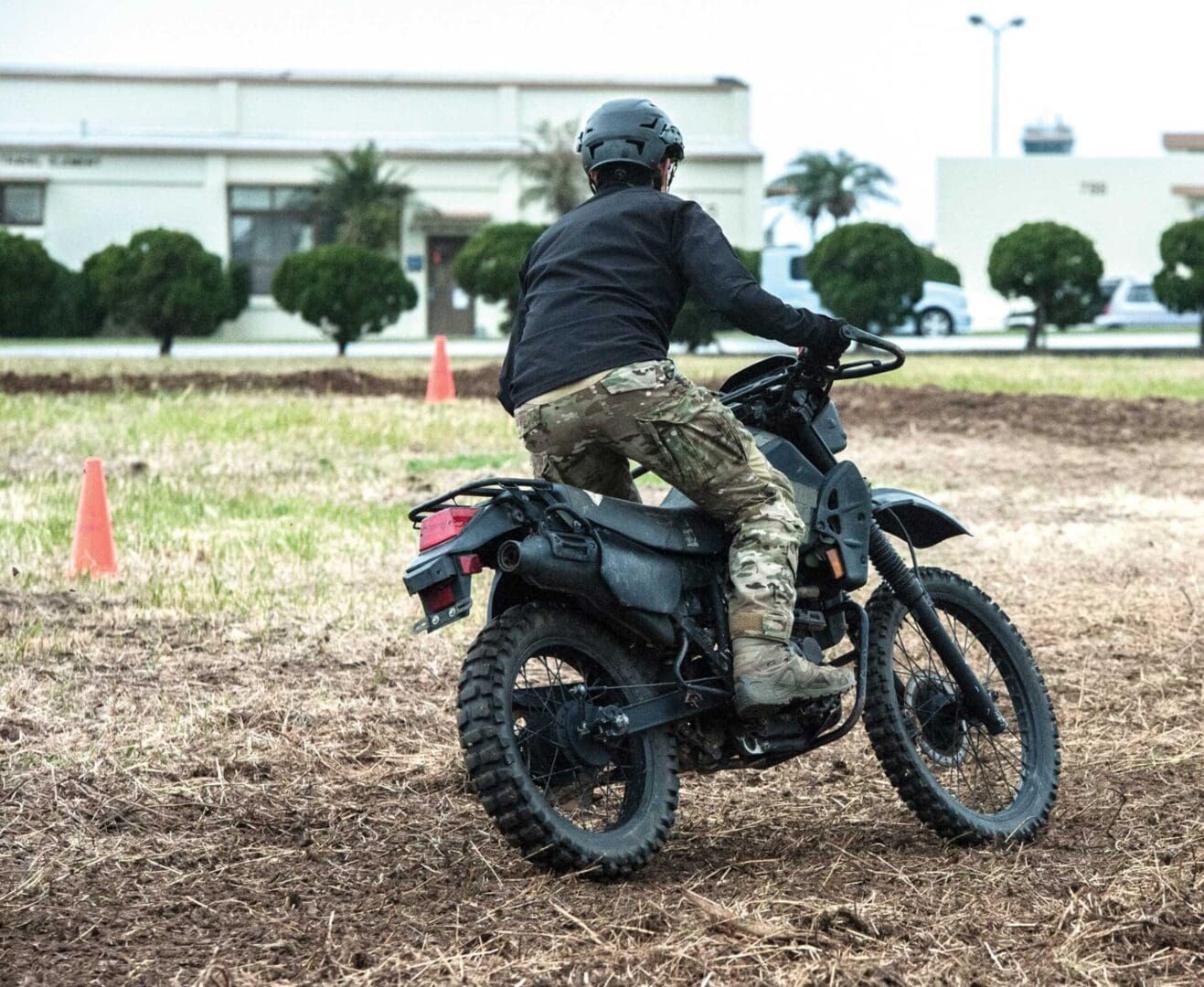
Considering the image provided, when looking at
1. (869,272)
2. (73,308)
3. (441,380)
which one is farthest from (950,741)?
(73,308)

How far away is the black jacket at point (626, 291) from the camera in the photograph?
471cm

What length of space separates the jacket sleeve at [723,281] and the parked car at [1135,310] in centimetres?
4937

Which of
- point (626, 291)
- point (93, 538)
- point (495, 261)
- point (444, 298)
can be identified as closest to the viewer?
point (626, 291)

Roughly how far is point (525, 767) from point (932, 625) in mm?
1456

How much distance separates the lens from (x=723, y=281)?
4723mm

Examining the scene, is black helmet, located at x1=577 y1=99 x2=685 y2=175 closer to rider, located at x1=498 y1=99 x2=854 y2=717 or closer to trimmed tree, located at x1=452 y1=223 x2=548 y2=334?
rider, located at x1=498 y1=99 x2=854 y2=717

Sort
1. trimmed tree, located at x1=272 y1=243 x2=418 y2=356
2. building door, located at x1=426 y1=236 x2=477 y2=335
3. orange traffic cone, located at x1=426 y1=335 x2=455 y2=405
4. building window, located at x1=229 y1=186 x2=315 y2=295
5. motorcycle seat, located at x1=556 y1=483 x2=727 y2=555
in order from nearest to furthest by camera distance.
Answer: motorcycle seat, located at x1=556 y1=483 x2=727 y2=555 → orange traffic cone, located at x1=426 y1=335 x2=455 y2=405 → trimmed tree, located at x1=272 y1=243 x2=418 y2=356 → building window, located at x1=229 y1=186 x2=315 y2=295 → building door, located at x1=426 y1=236 x2=477 y2=335

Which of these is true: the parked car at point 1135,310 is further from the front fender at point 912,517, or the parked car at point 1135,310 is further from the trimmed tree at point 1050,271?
the front fender at point 912,517

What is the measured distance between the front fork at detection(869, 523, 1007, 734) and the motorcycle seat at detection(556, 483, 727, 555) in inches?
21.5

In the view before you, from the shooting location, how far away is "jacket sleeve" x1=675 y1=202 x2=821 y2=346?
15.4 ft

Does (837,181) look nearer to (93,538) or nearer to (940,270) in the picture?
(940,270)

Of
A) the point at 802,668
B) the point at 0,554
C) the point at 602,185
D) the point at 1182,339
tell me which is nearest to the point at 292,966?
the point at 802,668

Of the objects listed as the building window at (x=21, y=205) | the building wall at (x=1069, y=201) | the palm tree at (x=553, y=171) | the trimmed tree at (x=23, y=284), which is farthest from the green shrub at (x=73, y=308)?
the building wall at (x=1069, y=201)

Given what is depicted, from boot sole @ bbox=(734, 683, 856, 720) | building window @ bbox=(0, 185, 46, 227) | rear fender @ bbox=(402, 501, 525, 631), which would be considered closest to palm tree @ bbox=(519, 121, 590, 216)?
→ building window @ bbox=(0, 185, 46, 227)
